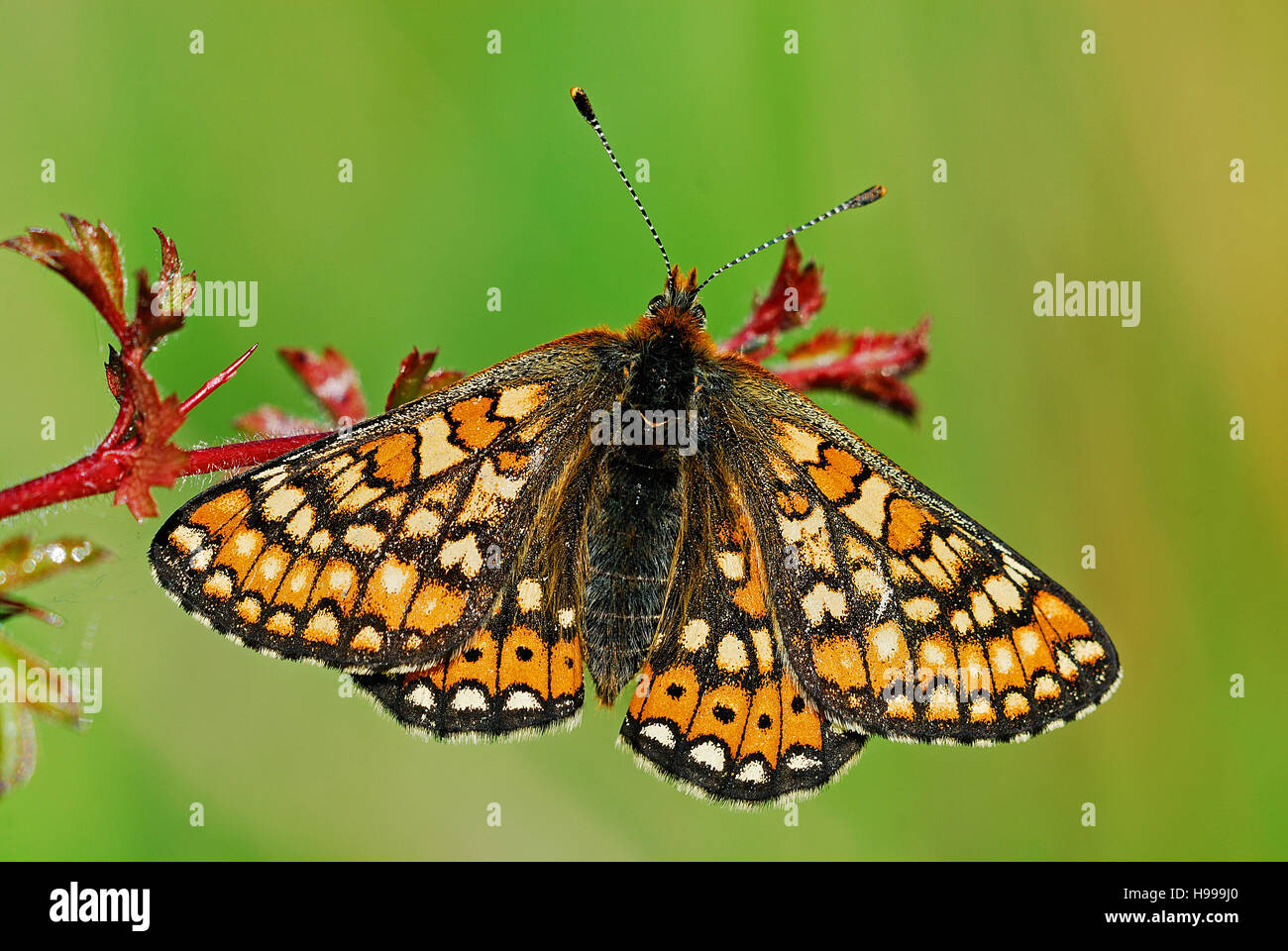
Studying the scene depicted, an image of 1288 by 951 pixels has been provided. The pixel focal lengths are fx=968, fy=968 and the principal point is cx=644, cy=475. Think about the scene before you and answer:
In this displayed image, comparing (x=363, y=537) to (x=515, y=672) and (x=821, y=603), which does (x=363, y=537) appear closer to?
(x=515, y=672)

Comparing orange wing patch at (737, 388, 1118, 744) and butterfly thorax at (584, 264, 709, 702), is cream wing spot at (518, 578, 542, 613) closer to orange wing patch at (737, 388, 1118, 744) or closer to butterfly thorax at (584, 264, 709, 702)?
butterfly thorax at (584, 264, 709, 702)

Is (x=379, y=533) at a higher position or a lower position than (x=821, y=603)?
higher

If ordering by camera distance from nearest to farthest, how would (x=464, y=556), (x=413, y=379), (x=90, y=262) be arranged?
(x=90, y=262) < (x=413, y=379) < (x=464, y=556)

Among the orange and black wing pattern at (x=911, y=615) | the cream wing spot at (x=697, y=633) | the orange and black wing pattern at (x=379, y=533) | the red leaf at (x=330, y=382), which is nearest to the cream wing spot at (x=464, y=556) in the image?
the orange and black wing pattern at (x=379, y=533)

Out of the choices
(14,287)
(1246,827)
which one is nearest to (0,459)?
(14,287)

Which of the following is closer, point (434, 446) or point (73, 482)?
point (73, 482)

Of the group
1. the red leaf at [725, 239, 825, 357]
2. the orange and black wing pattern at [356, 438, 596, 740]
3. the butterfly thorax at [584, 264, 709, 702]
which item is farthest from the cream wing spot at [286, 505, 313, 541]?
the red leaf at [725, 239, 825, 357]

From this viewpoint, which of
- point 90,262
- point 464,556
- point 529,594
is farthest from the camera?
point 529,594

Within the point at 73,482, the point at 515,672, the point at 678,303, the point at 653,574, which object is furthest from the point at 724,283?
the point at 73,482
